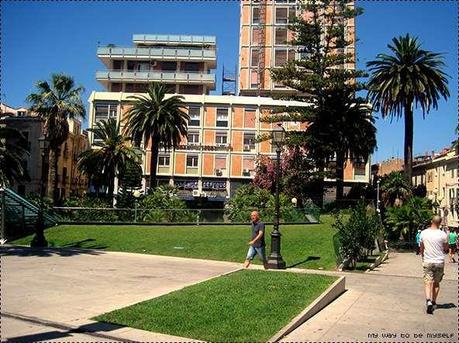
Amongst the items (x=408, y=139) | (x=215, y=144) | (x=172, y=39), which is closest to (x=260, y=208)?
(x=408, y=139)

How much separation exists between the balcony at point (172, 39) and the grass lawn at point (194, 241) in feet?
188

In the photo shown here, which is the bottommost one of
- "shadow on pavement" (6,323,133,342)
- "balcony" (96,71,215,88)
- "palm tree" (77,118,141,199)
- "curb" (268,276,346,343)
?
"shadow on pavement" (6,323,133,342)

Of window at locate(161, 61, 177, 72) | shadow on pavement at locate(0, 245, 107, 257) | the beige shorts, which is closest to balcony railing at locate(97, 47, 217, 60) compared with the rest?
window at locate(161, 61, 177, 72)

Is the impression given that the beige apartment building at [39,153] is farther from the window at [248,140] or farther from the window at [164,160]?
the window at [248,140]

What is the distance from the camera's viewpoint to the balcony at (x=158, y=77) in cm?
7719

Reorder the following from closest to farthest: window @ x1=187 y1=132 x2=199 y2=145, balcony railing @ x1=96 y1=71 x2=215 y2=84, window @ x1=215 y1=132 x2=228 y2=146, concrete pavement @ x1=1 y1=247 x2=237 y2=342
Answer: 1. concrete pavement @ x1=1 y1=247 x2=237 y2=342
2. window @ x1=215 y1=132 x2=228 y2=146
3. window @ x1=187 y1=132 x2=199 y2=145
4. balcony railing @ x1=96 y1=71 x2=215 y2=84

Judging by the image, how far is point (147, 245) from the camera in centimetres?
2245

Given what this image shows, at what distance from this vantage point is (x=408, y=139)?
39.8 m

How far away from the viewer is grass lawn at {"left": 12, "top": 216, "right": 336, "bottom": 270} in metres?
19.7

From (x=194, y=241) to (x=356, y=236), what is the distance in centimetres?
769

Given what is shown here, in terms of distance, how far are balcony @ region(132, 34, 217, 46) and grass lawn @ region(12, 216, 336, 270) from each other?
2252 inches

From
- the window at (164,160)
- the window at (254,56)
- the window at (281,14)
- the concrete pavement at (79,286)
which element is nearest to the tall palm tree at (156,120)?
the window at (164,160)

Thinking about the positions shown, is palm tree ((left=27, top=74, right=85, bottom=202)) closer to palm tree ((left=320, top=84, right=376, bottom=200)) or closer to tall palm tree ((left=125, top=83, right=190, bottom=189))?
tall palm tree ((left=125, top=83, right=190, bottom=189))

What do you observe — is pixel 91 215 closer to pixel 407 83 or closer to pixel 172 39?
pixel 407 83
